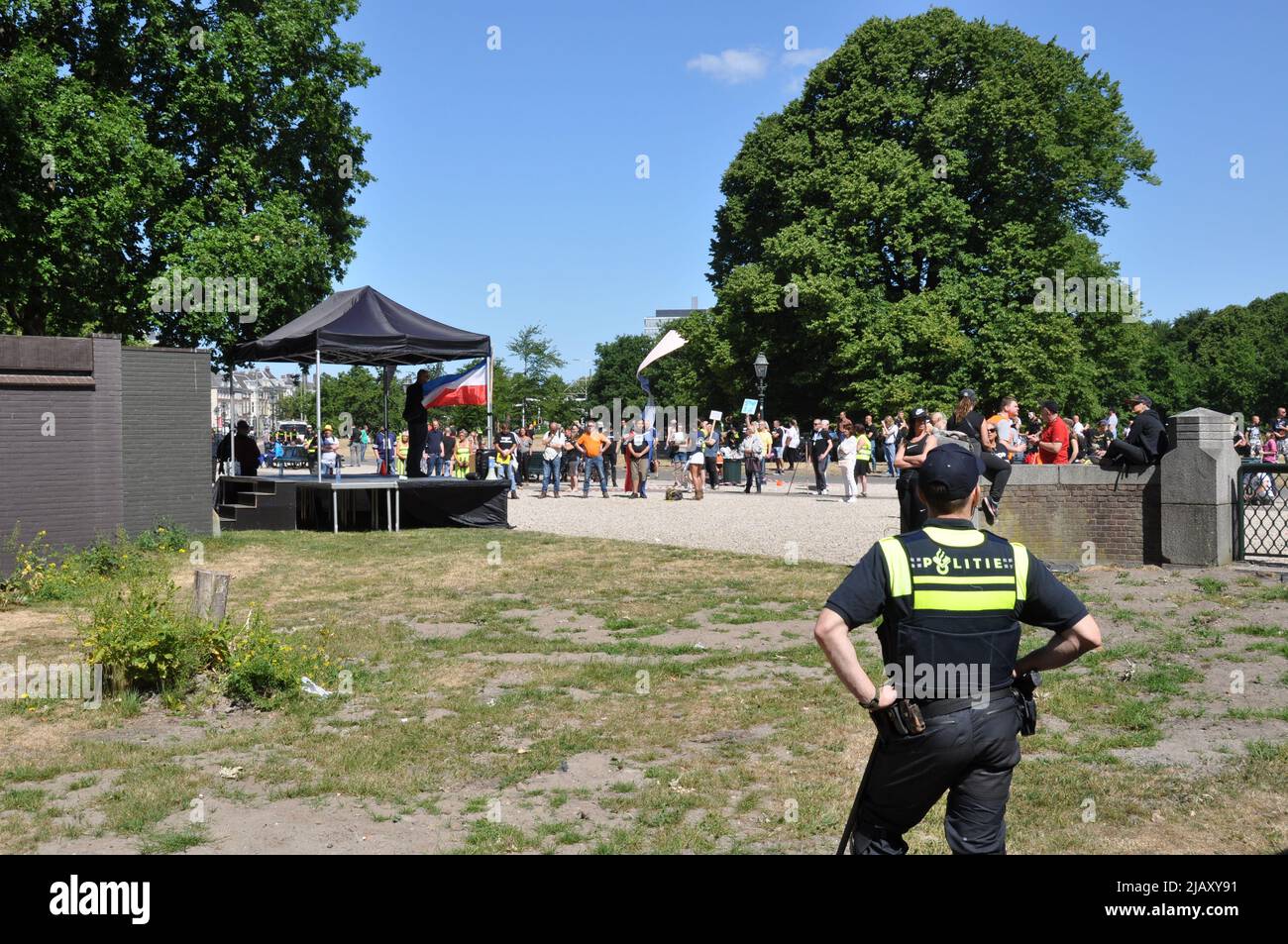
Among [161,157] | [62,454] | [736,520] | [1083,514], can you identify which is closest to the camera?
[62,454]

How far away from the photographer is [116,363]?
14828 mm

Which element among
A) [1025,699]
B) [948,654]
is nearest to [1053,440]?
[1025,699]

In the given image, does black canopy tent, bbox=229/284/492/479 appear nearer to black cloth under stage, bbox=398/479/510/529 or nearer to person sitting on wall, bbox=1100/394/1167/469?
black cloth under stage, bbox=398/479/510/529

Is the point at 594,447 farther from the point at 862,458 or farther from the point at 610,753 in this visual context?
the point at 610,753

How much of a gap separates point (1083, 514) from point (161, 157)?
66.1ft

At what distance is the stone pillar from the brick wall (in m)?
0.24

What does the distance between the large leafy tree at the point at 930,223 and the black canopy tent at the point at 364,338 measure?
20019mm

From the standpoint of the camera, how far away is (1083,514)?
1379 cm

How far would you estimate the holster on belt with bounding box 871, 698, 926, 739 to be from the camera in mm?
3625

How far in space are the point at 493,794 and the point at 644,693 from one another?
88.0 inches

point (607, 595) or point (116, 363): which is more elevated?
point (116, 363)

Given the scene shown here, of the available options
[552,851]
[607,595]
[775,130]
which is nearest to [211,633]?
[552,851]

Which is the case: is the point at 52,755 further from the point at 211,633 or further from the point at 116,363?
the point at 116,363

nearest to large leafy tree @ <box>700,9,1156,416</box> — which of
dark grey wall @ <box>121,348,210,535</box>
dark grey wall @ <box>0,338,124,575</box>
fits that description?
dark grey wall @ <box>121,348,210,535</box>
